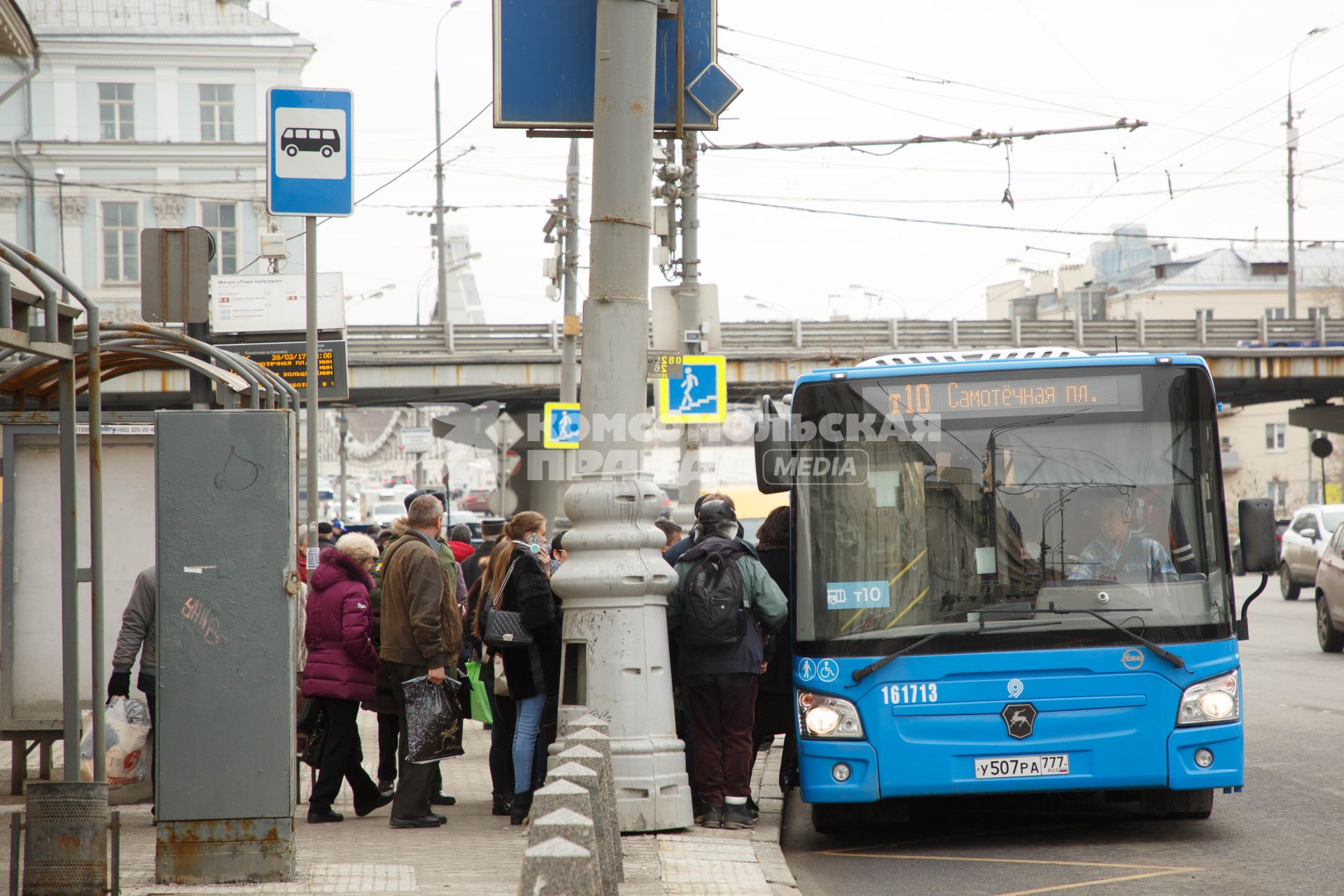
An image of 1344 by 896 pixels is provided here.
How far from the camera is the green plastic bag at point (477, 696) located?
11.3 m

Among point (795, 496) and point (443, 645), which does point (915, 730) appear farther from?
point (443, 645)

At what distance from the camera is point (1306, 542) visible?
29281 millimetres

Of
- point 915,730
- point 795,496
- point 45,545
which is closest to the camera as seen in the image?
point 915,730

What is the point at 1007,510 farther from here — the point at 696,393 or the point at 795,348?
the point at 795,348

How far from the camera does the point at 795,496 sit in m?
8.38

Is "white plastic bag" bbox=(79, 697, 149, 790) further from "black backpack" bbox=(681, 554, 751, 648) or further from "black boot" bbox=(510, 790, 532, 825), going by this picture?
"black backpack" bbox=(681, 554, 751, 648)

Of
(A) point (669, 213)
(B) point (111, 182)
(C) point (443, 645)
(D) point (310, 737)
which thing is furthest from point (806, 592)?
(B) point (111, 182)

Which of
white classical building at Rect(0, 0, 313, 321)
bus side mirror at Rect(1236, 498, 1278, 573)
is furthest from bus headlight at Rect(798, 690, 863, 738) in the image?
white classical building at Rect(0, 0, 313, 321)

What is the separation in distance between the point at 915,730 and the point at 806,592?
93 cm

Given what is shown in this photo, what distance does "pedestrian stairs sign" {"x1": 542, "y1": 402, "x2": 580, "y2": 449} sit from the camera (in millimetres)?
22312

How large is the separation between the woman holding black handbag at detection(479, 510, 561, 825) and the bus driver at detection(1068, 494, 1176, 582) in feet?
9.37

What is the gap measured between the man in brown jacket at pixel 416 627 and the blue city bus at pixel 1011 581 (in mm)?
1932

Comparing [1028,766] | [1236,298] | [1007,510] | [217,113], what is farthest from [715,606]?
[1236,298]

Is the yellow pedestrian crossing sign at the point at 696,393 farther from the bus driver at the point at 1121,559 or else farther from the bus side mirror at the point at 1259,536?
the bus driver at the point at 1121,559
